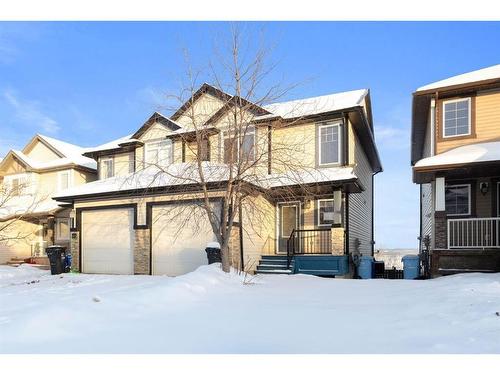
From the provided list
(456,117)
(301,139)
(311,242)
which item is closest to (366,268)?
(311,242)

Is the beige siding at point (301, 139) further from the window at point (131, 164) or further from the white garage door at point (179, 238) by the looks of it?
the window at point (131, 164)

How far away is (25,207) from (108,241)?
11496 millimetres

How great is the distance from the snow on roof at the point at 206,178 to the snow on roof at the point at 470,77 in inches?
169

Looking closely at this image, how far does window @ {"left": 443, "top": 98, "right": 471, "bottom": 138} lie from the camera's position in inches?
544

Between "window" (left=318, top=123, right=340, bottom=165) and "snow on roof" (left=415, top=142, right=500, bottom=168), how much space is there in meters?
3.61

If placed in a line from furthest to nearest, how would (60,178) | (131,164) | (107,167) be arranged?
(60,178) < (107,167) < (131,164)

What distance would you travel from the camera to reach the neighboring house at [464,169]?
11.8 m

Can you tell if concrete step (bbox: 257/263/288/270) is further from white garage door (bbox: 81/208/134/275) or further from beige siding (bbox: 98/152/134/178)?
beige siding (bbox: 98/152/134/178)

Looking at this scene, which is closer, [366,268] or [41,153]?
[366,268]

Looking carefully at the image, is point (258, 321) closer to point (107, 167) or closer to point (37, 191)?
point (107, 167)

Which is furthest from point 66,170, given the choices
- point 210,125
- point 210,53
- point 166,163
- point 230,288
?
point 230,288

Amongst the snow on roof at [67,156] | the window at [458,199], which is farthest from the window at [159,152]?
the window at [458,199]

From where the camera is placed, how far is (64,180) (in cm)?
2372

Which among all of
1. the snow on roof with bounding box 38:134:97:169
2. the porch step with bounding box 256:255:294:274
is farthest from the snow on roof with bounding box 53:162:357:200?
the snow on roof with bounding box 38:134:97:169
